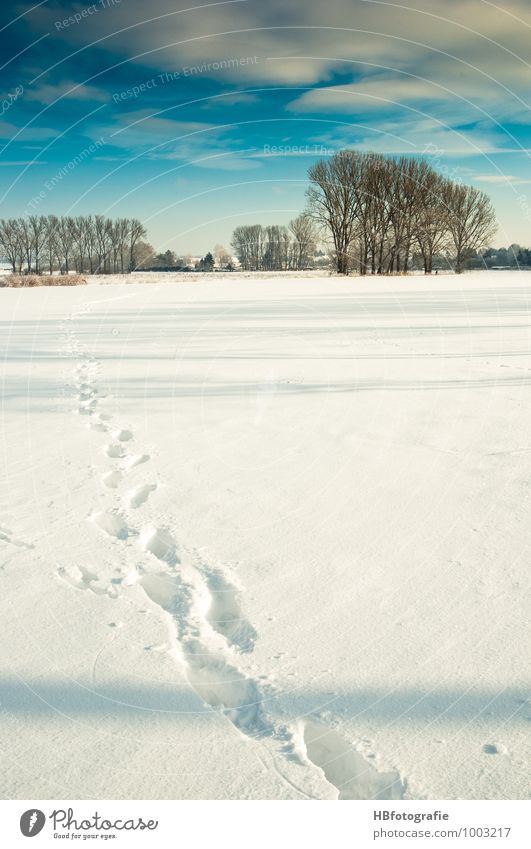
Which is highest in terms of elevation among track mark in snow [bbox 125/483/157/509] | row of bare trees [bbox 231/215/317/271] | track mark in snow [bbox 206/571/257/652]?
row of bare trees [bbox 231/215/317/271]

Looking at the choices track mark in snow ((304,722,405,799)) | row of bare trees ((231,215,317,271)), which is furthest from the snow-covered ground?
row of bare trees ((231,215,317,271))

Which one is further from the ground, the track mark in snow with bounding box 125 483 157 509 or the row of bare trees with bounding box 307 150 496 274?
the row of bare trees with bounding box 307 150 496 274

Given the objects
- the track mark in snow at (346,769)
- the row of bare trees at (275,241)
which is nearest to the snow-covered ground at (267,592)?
the track mark in snow at (346,769)

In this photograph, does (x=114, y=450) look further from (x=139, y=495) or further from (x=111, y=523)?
(x=111, y=523)

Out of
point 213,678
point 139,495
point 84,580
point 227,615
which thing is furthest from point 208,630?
point 139,495

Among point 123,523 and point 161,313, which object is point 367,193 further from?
point 123,523

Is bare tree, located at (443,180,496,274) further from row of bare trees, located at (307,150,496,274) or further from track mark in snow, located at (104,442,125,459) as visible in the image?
track mark in snow, located at (104,442,125,459)

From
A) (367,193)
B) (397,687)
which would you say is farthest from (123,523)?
(367,193)

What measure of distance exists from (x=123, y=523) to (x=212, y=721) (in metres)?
1.78

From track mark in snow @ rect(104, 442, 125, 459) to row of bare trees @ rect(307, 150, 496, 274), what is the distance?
22393 millimetres

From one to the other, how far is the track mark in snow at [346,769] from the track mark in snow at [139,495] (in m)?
2.19

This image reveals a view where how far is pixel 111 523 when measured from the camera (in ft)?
12.5

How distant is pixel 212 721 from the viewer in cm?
220
